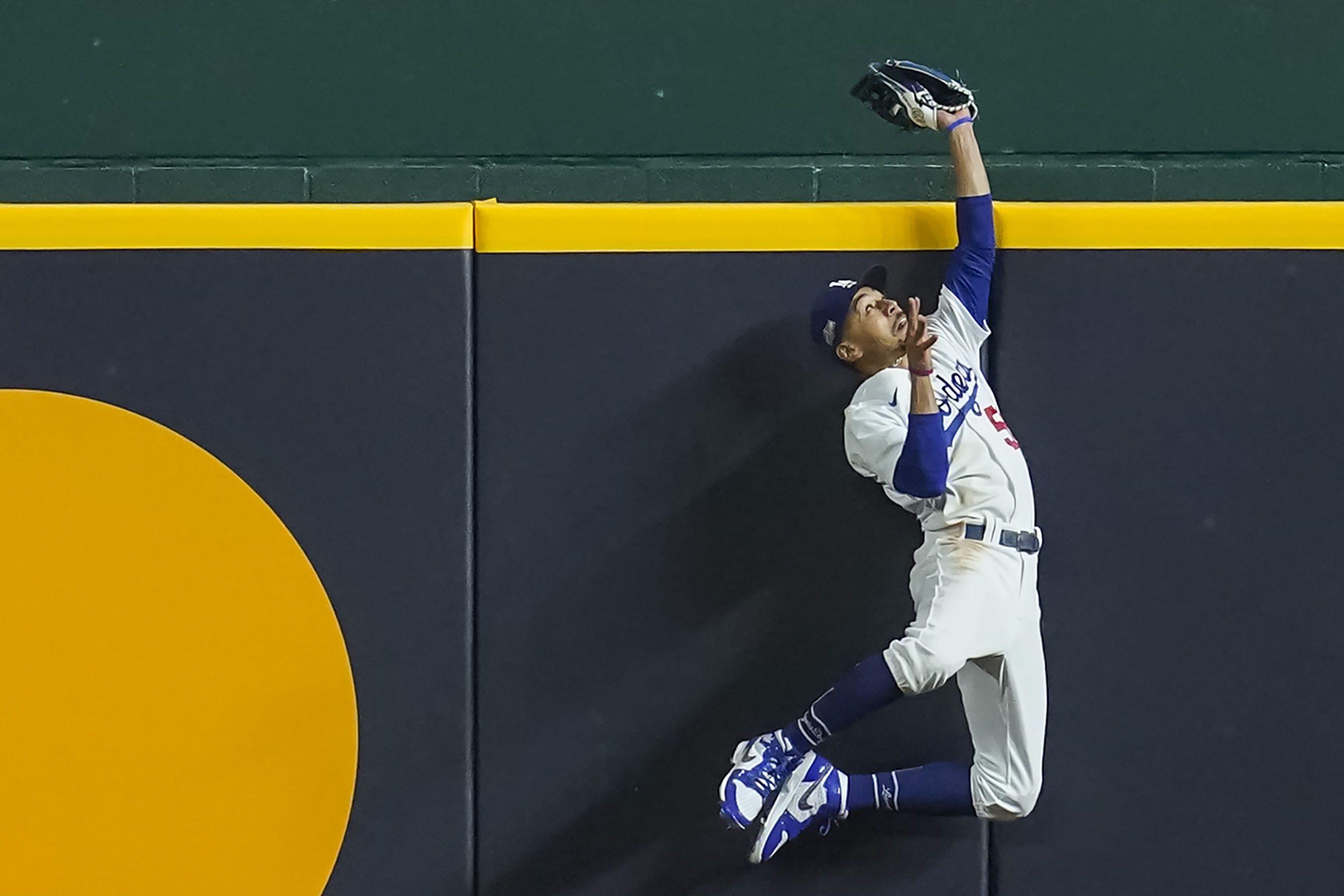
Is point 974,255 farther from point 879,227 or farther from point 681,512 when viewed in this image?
point 681,512

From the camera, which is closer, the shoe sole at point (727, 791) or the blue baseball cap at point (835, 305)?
the shoe sole at point (727, 791)

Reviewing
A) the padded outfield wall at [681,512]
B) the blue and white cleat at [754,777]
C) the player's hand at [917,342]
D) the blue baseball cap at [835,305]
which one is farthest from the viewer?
the padded outfield wall at [681,512]

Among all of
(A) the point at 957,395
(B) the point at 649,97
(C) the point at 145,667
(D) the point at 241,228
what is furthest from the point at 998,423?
(C) the point at 145,667

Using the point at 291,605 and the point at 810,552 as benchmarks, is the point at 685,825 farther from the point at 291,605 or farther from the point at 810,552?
the point at 291,605

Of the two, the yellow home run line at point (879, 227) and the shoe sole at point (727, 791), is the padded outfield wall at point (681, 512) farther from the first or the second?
the shoe sole at point (727, 791)

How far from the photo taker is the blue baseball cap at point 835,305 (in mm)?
2514

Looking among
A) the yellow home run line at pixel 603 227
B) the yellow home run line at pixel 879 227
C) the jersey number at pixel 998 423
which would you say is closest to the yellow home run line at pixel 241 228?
the yellow home run line at pixel 603 227

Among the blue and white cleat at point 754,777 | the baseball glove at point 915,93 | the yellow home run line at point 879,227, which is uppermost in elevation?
the baseball glove at point 915,93

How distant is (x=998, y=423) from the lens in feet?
8.30

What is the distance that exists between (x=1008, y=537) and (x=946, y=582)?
6.3 inches

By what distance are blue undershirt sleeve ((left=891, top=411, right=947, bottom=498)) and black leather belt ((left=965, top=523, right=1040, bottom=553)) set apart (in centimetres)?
15

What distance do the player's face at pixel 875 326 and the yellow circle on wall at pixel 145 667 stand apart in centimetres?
126

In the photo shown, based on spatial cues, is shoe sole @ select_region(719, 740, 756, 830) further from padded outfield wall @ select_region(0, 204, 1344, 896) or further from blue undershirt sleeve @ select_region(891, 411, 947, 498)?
blue undershirt sleeve @ select_region(891, 411, 947, 498)

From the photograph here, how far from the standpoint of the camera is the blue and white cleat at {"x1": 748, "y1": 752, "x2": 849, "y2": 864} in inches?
96.3
